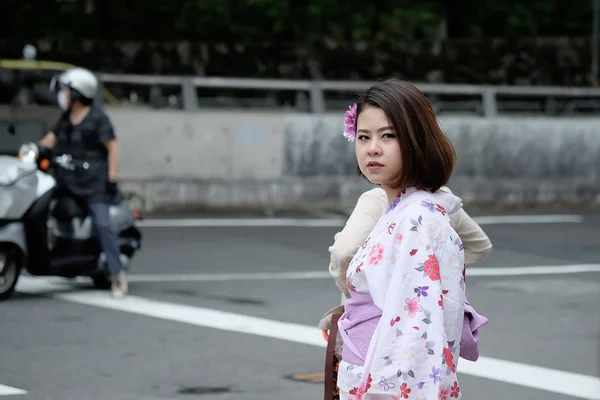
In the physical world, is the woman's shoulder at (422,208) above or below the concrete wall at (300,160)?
above

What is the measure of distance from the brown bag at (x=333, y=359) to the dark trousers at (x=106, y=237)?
6.39 metres

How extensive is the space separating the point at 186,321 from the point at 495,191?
9.82 metres

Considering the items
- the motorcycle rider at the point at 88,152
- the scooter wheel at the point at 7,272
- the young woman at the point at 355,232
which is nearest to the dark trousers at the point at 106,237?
the motorcycle rider at the point at 88,152

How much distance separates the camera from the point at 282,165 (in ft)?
57.0

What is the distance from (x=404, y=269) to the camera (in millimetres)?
3619

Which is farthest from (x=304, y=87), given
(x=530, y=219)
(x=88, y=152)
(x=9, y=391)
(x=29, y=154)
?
(x=9, y=391)

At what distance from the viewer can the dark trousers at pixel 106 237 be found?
10.3 meters

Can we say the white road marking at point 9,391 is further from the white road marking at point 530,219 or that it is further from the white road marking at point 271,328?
the white road marking at point 530,219

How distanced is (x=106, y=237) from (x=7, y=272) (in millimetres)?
792

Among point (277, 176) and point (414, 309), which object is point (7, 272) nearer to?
point (414, 309)

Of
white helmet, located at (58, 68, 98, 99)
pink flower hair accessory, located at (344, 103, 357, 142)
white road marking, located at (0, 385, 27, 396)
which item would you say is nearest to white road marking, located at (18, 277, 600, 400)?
white helmet, located at (58, 68, 98, 99)

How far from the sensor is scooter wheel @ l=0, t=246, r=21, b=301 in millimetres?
9898

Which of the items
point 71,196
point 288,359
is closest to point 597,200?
point 71,196

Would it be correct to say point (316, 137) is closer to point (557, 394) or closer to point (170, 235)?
point (170, 235)
